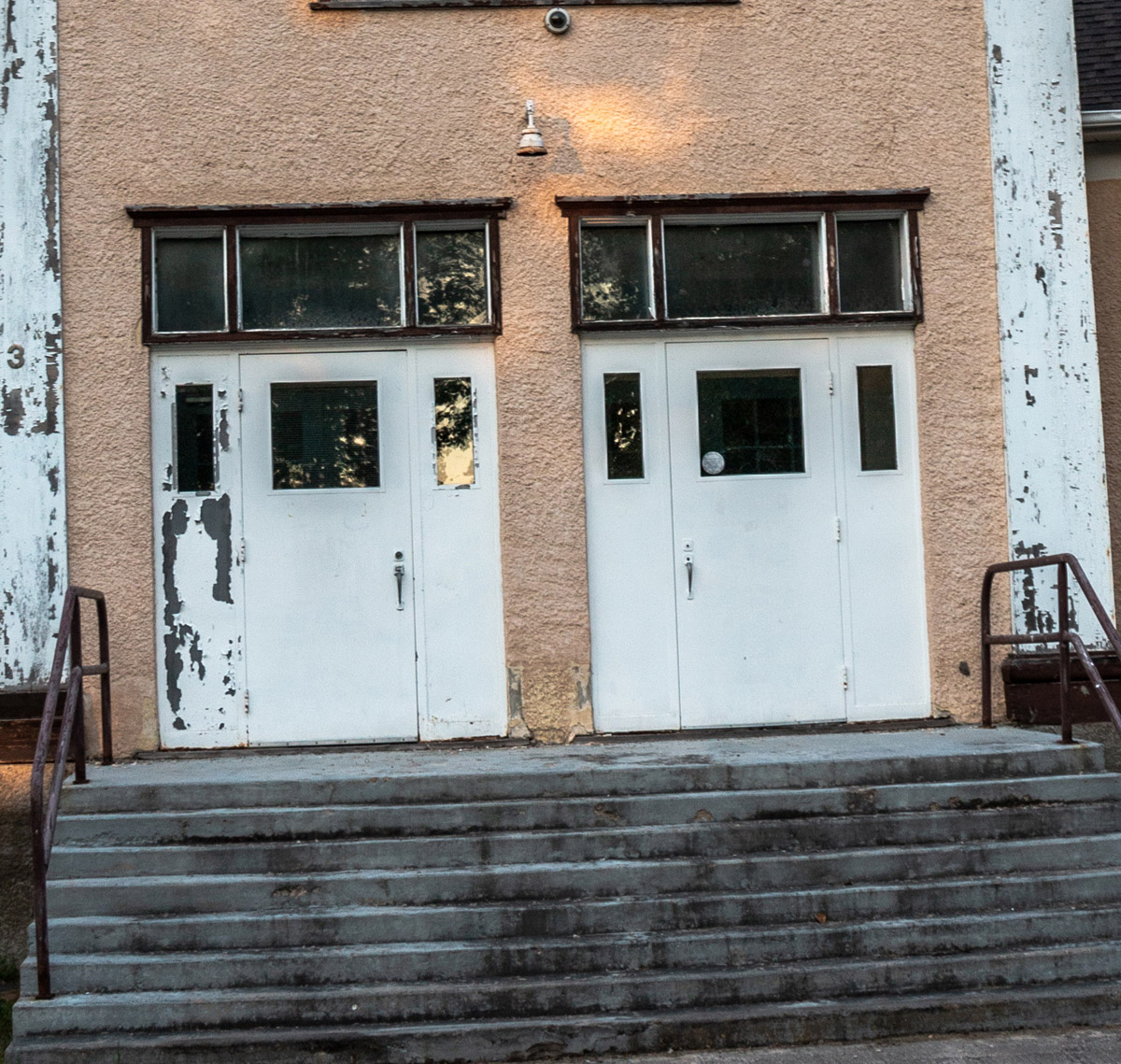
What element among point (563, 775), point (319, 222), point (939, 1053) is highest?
point (319, 222)

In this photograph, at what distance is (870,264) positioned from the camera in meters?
7.28

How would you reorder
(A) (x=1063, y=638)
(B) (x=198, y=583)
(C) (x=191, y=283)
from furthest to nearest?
(C) (x=191, y=283) < (B) (x=198, y=583) < (A) (x=1063, y=638)

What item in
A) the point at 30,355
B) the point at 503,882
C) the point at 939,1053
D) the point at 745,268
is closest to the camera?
the point at 939,1053

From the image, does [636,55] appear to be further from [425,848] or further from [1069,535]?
[425,848]

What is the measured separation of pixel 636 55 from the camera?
714 cm

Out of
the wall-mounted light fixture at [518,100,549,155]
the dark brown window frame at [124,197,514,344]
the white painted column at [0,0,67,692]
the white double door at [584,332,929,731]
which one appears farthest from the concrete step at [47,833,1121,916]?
the wall-mounted light fixture at [518,100,549,155]

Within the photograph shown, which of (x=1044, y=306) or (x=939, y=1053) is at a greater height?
(x=1044, y=306)

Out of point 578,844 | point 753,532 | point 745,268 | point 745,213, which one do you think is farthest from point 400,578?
point 745,213

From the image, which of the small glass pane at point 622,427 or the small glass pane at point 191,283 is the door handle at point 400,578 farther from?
the small glass pane at point 191,283

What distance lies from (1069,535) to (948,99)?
2.59 m

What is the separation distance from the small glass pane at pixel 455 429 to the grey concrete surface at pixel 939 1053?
336 centimetres

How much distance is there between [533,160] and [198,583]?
2990mm

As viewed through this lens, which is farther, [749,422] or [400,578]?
[749,422]

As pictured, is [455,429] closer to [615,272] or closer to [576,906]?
[615,272]
